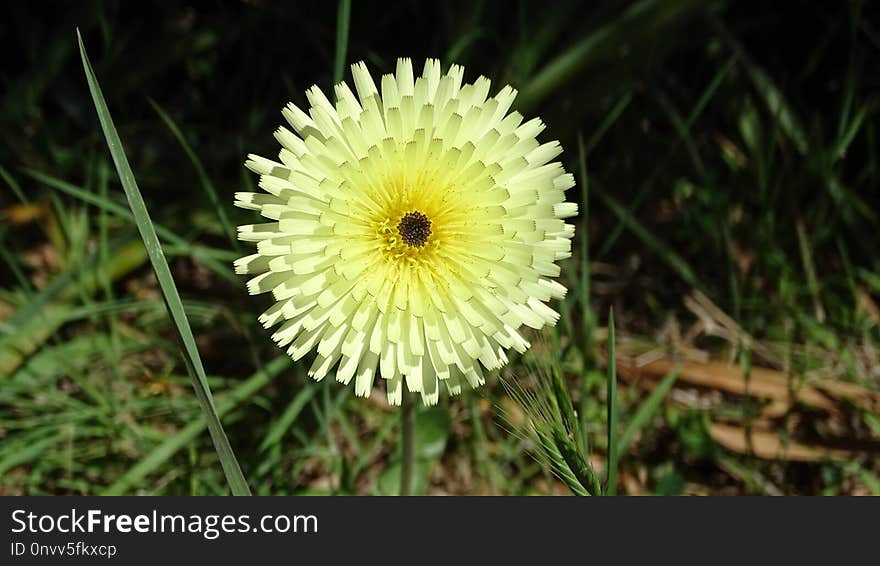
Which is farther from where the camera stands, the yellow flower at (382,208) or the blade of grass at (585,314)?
the blade of grass at (585,314)

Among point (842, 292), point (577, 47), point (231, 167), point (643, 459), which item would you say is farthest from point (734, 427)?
point (231, 167)

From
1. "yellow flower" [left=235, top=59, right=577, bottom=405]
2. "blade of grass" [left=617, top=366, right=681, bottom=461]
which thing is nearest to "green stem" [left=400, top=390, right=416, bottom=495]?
"yellow flower" [left=235, top=59, right=577, bottom=405]

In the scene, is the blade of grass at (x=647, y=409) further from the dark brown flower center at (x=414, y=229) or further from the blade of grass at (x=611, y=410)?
the dark brown flower center at (x=414, y=229)

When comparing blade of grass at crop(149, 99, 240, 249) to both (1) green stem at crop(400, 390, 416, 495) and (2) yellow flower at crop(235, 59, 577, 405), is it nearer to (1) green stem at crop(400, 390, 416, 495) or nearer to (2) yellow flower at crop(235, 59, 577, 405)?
(2) yellow flower at crop(235, 59, 577, 405)

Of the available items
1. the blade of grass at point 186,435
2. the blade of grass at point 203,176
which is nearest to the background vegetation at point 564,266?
the blade of grass at point 186,435

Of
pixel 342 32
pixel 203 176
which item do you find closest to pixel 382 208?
pixel 342 32

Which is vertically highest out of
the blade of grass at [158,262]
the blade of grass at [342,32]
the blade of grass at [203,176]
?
the blade of grass at [342,32]
